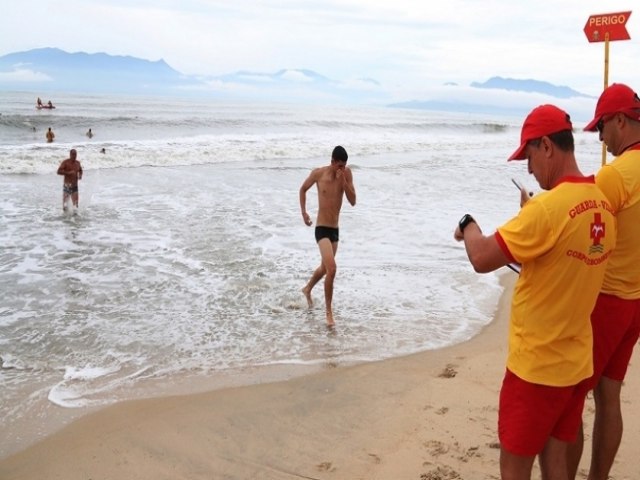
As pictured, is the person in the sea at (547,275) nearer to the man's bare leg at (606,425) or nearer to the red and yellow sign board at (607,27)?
the man's bare leg at (606,425)

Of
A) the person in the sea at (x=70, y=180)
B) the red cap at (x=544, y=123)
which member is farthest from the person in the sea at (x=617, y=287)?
the person in the sea at (x=70, y=180)

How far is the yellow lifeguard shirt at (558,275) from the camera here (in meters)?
2.01

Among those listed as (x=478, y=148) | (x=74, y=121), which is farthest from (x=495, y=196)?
(x=74, y=121)

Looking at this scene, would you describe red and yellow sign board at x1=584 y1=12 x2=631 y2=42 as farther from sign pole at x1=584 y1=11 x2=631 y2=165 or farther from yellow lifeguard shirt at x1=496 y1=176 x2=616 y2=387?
yellow lifeguard shirt at x1=496 y1=176 x2=616 y2=387

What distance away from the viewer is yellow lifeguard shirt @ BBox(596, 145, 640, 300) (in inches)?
101

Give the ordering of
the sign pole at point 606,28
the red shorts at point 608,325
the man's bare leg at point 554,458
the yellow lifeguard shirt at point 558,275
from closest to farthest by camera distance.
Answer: the yellow lifeguard shirt at point 558,275
the man's bare leg at point 554,458
the red shorts at point 608,325
the sign pole at point 606,28

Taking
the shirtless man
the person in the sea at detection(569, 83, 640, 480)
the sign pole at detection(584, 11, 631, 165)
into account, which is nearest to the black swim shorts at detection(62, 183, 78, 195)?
the shirtless man

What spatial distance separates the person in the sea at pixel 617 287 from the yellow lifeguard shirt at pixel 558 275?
384 mm

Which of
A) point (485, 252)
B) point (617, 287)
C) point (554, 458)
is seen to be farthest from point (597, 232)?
point (554, 458)

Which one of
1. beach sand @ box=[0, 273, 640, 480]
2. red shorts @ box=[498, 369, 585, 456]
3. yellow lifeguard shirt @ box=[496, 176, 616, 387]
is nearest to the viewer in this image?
yellow lifeguard shirt @ box=[496, 176, 616, 387]

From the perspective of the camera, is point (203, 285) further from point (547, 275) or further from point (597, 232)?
point (597, 232)

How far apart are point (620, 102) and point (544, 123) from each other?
0.85 metres

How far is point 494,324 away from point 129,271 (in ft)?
16.0

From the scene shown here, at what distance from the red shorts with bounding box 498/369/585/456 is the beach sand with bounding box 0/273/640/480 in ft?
3.86
